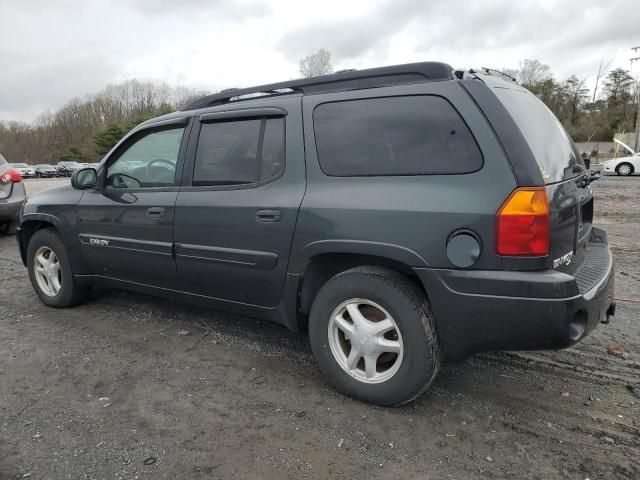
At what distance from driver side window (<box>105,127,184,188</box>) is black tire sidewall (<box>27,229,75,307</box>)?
818mm

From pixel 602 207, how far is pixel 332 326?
1037 cm

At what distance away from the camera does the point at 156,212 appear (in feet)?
11.9

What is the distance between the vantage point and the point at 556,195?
241 cm

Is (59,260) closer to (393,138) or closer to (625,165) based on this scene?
(393,138)

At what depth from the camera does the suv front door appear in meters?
3.62

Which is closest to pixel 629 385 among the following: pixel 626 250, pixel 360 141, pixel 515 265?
pixel 515 265

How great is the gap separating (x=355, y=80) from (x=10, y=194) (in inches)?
292

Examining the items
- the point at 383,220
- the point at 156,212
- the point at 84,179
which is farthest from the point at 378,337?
the point at 84,179

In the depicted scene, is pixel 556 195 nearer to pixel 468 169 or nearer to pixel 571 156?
pixel 468 169

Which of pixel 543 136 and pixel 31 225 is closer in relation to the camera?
pixel 543 136

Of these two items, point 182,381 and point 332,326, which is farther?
point 182,381

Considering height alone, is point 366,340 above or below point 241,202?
below

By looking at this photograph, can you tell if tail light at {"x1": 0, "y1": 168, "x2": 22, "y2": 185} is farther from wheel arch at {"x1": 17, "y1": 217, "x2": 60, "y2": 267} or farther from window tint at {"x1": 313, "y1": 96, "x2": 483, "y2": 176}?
window tint at {"x1": 313, "y1": 96, "x2": 483, "y2": 176}

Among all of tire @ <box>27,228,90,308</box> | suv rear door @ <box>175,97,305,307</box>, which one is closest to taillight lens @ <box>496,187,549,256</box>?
suv rear door @ <box>175,97,305,307</box>
